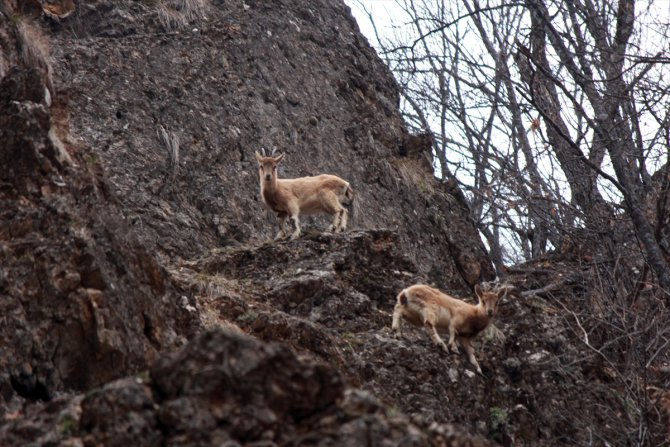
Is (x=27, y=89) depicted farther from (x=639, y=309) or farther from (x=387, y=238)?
(x=639, y=309)

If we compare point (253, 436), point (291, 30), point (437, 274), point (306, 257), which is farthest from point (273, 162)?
point (253, 436)

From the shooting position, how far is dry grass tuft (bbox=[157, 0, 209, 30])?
20000mm

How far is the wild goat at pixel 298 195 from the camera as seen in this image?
15.7 meters

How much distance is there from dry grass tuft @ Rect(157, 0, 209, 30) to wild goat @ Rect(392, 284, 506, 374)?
877 cm

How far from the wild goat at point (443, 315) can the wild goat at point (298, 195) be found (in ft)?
8.64

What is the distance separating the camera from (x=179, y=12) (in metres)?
20.4

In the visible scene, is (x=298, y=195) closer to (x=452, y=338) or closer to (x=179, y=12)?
(x=452, y=338)

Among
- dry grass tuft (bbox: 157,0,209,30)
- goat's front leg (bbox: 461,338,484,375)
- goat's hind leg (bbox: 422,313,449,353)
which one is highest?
dry grass tuft (bbox: 157,0,209,30)

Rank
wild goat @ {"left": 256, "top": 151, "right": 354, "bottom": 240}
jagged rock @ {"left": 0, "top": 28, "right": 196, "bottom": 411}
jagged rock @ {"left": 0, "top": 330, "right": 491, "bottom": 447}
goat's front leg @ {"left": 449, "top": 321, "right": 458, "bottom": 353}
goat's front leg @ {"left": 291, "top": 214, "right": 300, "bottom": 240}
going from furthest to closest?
wild goat @ {"left": 256, "top": 151, "right": 354, "bottom": 240}
goat's front leg @ {"left": 291, "top": 214, "right": 300, "bottom": 240}
goat's front leg @ {"left": 449, "top": 321, "right": 458, "bottom": 353}
jagged rock @ {"left": 0, "top": 28, "right": 196, "bottom": 411}
jagged rock @ {"left": 0, "top": 330, "right": 491, "bottom": 447}

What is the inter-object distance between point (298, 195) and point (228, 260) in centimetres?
195

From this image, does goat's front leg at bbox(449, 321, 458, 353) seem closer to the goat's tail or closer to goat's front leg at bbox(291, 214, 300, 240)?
the goat's tail

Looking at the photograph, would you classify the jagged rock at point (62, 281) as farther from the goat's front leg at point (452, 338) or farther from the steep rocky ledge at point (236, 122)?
the steep rocky ledge at point (236, 122)

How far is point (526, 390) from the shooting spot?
520 inches

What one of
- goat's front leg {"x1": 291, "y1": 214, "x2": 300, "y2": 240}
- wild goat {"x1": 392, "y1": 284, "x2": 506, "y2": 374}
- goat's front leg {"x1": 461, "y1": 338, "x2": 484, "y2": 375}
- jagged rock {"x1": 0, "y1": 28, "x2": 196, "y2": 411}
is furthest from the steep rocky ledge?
jagged rock {"x1": 0, "y1": 28, "x2": 196, "y2": 411}
